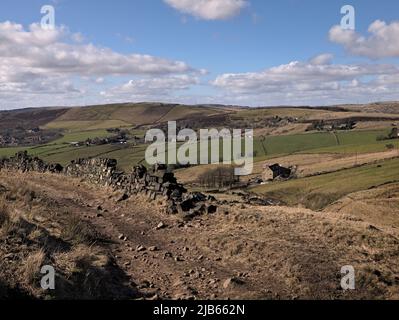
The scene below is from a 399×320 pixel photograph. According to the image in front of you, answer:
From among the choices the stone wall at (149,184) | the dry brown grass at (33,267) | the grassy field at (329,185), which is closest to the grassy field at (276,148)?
the grassy field at (329,185)

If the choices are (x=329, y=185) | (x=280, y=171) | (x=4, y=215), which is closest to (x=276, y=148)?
(x=280, y=171)

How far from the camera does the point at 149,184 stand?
67.1 ft

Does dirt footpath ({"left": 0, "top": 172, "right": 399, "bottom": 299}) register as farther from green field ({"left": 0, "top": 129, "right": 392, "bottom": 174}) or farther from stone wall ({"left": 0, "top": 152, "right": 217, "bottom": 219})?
green field ({"left": 0, "top": 129, "right": 392, "bottom": 174})

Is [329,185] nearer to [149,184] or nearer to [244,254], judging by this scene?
[149,184]

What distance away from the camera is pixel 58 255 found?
11.0 m

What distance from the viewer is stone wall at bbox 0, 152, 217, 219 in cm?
1748

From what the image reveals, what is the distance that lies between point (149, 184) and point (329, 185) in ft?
187

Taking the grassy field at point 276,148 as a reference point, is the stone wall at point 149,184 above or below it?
above

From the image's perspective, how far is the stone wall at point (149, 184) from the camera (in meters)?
17.5

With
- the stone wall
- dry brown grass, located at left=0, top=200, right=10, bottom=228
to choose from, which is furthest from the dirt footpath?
dry brown grass, located at left=0, top=200, right=10, bottom=228

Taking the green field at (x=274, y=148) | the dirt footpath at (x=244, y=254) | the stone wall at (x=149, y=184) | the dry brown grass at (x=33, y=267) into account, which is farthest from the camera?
the green field at (x=274, y=148)

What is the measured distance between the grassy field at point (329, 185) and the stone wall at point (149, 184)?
42370 millimetres

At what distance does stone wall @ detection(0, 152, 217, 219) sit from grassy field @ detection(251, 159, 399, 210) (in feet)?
139

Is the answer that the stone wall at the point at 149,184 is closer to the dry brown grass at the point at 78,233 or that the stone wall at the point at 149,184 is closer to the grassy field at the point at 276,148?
the dry brown grass at the point at 78,233
